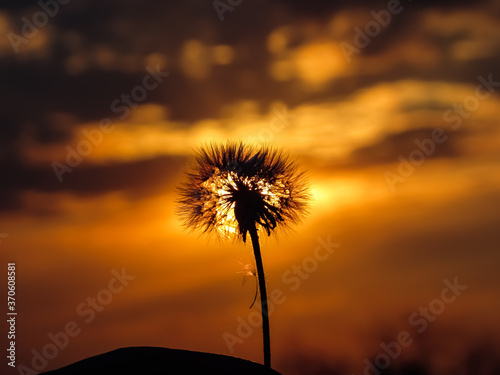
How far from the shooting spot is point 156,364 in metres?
53.3

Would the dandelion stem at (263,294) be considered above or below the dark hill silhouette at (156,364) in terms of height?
above

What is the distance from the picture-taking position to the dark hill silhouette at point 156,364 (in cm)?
5300

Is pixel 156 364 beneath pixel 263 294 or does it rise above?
beneath

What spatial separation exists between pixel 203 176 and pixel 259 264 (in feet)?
18.6

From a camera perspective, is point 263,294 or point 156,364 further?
point 263,294

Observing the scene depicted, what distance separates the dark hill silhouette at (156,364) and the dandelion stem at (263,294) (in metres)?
2.13

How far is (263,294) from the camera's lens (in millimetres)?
58844

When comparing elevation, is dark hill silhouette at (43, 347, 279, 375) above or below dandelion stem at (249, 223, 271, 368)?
below

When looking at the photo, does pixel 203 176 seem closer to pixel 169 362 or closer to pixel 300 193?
pixel 300 193

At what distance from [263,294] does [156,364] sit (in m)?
8.13

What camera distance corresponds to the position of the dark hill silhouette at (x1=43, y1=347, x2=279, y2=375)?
53000 mm

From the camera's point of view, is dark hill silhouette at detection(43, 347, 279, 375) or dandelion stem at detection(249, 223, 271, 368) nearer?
dark hill silhouette at detection(43, 347, 279, 375)

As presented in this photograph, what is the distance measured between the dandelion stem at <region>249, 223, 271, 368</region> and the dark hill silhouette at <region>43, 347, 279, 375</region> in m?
2.13

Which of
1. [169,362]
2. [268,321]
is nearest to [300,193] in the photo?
[268,321]
